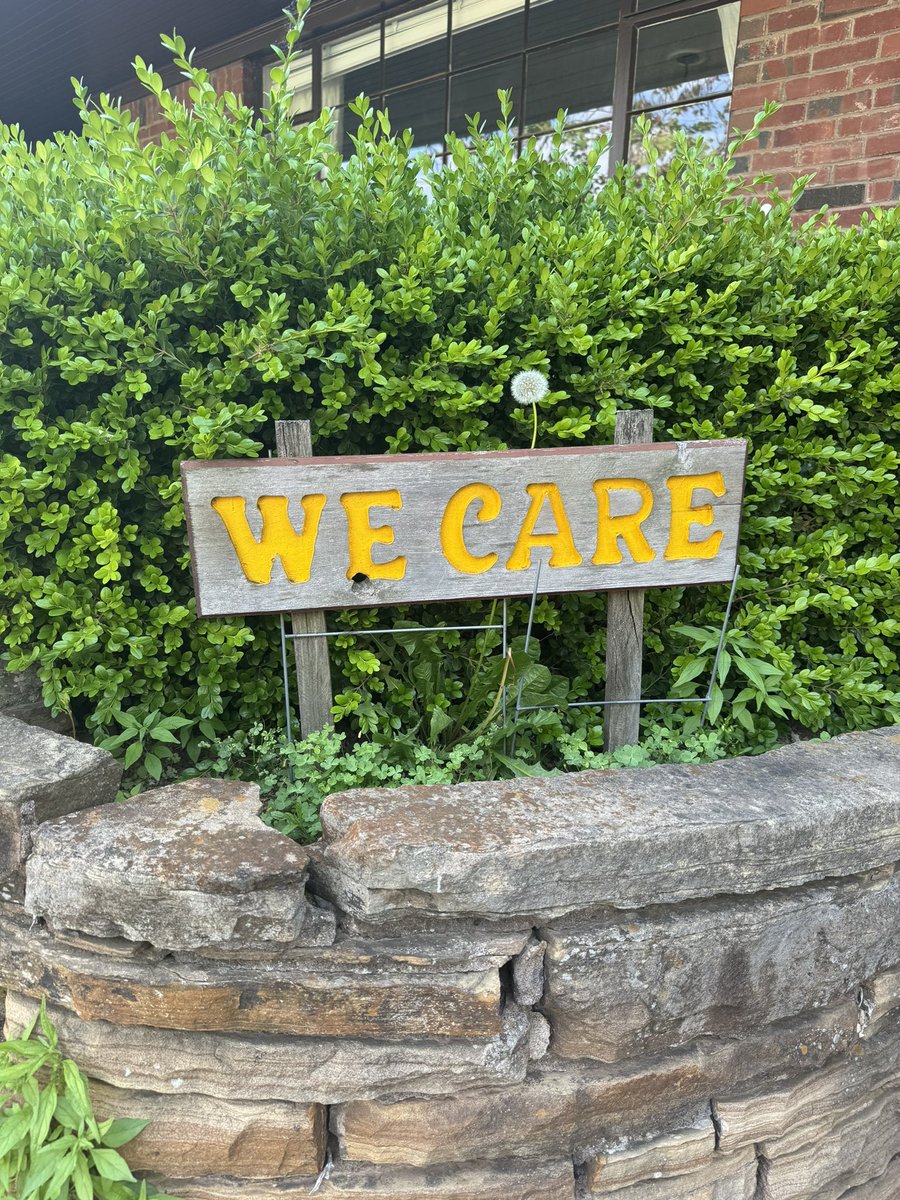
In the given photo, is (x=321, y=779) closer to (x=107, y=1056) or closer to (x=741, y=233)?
(x=107, y=1056)

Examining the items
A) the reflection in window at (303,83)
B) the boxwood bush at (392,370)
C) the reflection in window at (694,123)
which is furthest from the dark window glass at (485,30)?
the boxwood bush at (392,370)

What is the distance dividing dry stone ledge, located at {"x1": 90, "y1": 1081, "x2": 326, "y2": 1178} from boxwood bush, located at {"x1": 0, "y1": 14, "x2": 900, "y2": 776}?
694 mm

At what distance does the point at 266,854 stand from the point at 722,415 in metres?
1.57

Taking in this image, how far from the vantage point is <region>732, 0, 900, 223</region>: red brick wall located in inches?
142

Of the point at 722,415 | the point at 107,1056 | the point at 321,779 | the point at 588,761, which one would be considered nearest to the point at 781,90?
the point at 722,415

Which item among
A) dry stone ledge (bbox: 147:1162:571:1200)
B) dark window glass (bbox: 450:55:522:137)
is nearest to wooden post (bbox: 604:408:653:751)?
dry stone ledge (bbox: 147:1162:571:1200)

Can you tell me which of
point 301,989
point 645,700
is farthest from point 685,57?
point 301,989

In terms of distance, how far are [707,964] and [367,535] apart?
1109 mm

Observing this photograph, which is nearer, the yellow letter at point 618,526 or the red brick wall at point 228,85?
the yellow letter at point 618,526

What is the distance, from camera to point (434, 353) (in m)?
1.92

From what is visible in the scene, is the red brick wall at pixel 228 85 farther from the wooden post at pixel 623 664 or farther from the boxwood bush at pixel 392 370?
the wooden post at pixel 623 664

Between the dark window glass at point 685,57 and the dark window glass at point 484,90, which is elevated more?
the dark window glass at point 484,90

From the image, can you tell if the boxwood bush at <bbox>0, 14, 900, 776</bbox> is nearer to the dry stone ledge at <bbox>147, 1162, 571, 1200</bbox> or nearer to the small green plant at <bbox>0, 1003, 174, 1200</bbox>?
the small green plant at <bbox>0, 1003, 174, 1200</bbox>

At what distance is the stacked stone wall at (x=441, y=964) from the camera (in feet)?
4.88
